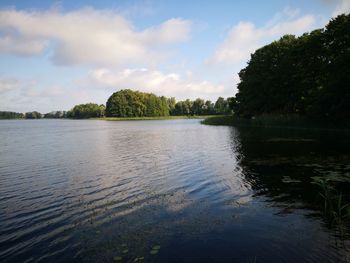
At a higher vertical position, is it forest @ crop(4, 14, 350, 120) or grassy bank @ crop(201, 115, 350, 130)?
forest @ crop(4, 14, 350, 120)

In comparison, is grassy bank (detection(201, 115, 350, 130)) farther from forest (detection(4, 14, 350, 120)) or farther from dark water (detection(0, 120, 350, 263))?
dark water (detection(0, 120, 350, 263))

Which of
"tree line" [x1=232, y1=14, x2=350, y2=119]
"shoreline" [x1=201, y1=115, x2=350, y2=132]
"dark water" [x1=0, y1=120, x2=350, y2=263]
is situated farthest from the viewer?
"shoreline" [x1=201, y1=115, x2=350, y2=132]

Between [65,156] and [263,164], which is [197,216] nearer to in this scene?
[263,164]

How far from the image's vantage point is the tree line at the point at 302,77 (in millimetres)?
47469

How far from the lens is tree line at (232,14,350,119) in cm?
4747

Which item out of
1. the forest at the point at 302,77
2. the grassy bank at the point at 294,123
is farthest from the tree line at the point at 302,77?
the grassy bank at the point at 294,123

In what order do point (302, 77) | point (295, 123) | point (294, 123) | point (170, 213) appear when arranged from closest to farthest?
1. point (170, 213)
2. point (295, 123)
3. point (294, 123)
4. point (302, 77)

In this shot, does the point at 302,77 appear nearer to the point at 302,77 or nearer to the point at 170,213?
the point at 302,77

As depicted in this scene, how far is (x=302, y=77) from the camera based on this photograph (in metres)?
63.8

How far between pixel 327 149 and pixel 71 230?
27945 mm

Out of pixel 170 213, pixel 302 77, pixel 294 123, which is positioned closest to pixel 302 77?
pixel 302 77

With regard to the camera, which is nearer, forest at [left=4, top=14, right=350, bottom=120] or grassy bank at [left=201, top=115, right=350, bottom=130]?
→ forest at [left=4, top=14, right=350, bottom=120]

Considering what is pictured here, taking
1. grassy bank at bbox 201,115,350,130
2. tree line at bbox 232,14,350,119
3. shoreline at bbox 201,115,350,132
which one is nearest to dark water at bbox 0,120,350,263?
tree line at bbox 232,14,350,119

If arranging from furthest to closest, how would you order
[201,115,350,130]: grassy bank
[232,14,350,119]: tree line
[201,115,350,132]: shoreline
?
[201,115,350,130]: grassy bank
[201,115,350,132]: shoreline
[232,14,350,119]: tree line
